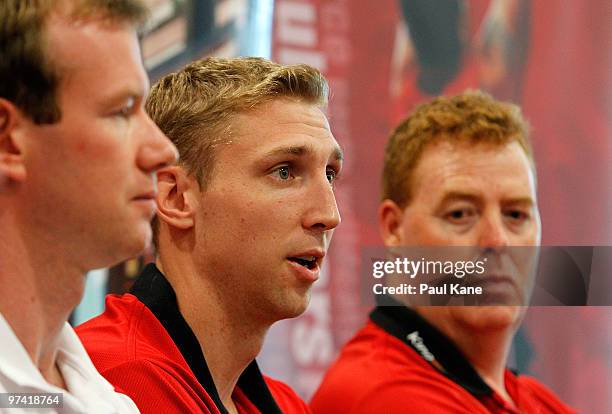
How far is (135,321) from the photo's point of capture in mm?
1418

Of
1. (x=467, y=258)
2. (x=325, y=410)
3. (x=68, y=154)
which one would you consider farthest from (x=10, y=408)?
(x=467, y=258)

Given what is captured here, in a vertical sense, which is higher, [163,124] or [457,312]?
[163,124]

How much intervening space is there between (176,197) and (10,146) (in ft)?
1.94

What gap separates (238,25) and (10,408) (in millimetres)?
1896

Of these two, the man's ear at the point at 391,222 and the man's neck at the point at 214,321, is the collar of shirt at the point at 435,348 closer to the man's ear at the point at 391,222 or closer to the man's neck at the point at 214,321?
the man's ear at the point at 391,222

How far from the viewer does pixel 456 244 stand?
78.5 inches

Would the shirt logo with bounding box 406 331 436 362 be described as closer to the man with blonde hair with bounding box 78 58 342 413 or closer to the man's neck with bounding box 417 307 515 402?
the man's neck with bounding box 417 307 515 402

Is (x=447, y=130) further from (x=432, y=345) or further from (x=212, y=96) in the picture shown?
(x=212, y=96)

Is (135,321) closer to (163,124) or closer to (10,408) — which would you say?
(163,124)

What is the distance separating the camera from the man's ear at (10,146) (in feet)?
3.00

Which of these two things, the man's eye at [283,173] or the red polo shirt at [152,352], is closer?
the red polo shirt at [152,352]

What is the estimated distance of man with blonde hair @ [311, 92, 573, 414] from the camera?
1.94 metres

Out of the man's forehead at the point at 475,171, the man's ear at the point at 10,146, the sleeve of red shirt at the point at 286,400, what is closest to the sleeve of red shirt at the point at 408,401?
the sleeve of red shirt at the point at 286,400

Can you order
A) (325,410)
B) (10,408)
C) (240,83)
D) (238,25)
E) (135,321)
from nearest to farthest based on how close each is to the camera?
(10,408) < (135,321) < (240,83) < (325,410) < (238,25)
